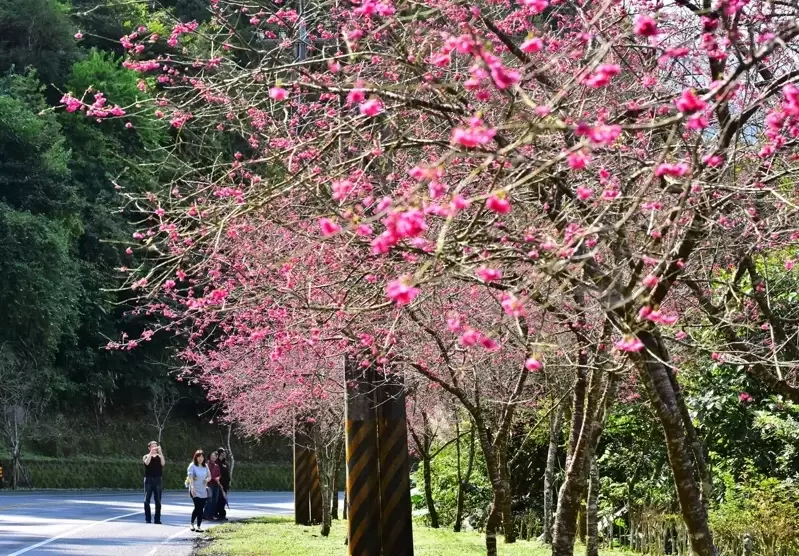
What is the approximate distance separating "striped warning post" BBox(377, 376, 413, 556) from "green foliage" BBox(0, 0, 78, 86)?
42.6 meters

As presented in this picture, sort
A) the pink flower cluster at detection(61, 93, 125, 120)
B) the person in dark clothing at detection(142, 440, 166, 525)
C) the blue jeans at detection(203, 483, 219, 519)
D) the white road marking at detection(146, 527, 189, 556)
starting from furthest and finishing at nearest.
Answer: the blue jeans at detection(203, 483, 219, 519) < the person in dark clothing at detection(142, 440, 166, 525) < the white road marking at detection(146, 527, 189, 556) < the pink flower cluster at detection(61, 93, 125, 120)

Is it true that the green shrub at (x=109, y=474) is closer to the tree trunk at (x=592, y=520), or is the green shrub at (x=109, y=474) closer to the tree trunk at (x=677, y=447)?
the tree trunk at (x=592, y=520)

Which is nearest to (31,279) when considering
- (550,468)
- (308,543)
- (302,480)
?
(302,480)

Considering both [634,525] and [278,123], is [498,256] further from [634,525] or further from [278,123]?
[634,525]

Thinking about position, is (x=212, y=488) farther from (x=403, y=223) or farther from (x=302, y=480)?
(x=403, y=223)

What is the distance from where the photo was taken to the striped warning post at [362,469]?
12.9 metres

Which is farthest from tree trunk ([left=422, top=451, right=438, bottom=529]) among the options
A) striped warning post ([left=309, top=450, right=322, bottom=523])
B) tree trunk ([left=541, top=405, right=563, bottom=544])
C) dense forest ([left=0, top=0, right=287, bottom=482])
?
dense forest ([left=0, top=0, right=287, bottom=482])

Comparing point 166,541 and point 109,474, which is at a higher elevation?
point 109,474

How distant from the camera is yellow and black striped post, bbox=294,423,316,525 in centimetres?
2506

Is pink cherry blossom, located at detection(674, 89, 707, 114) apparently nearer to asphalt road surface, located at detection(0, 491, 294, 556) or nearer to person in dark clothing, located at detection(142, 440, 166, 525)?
asphalt road surface, located at detection(0, 491, 294, 556)

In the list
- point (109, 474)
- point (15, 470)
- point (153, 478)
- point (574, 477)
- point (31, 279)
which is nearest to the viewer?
point (574, 477)

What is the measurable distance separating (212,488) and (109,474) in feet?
85.8

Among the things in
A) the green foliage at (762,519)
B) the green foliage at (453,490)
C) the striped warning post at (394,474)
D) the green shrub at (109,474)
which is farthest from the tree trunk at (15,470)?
the striped warning post at (394,474)

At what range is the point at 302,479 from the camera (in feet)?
82.8
